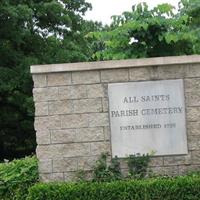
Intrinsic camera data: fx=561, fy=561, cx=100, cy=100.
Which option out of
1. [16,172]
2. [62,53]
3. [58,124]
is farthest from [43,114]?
[62,53]

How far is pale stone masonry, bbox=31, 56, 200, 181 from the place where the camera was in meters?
7.16

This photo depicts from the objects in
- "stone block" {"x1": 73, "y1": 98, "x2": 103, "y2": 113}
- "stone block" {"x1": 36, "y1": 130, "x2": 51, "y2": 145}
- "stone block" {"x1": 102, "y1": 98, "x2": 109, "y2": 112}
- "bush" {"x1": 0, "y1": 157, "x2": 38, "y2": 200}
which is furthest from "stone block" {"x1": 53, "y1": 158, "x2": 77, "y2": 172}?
"stone block" {"x1": 102, "y1": 98, "x2": 109, "y2": 112}

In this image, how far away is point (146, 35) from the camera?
27.0ft

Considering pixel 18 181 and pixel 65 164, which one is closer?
pixel 65 164

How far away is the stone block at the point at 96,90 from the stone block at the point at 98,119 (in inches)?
9.6

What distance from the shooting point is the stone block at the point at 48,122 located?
717 centimetres

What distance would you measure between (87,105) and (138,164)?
0.99 metres

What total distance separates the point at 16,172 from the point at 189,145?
91.9 inches

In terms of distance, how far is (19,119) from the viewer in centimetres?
2131

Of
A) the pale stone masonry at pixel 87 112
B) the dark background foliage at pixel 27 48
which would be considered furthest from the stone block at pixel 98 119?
the dark background foliage at pixel 27 48

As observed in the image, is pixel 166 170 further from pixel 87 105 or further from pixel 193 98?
pixel 87 105

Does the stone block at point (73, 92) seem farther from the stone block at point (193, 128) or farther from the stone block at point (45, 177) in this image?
the stone block at point (193, 128)

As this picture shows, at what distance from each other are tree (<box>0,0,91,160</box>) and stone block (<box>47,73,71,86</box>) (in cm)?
1189

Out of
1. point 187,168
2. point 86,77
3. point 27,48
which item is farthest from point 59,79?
point 27,48
